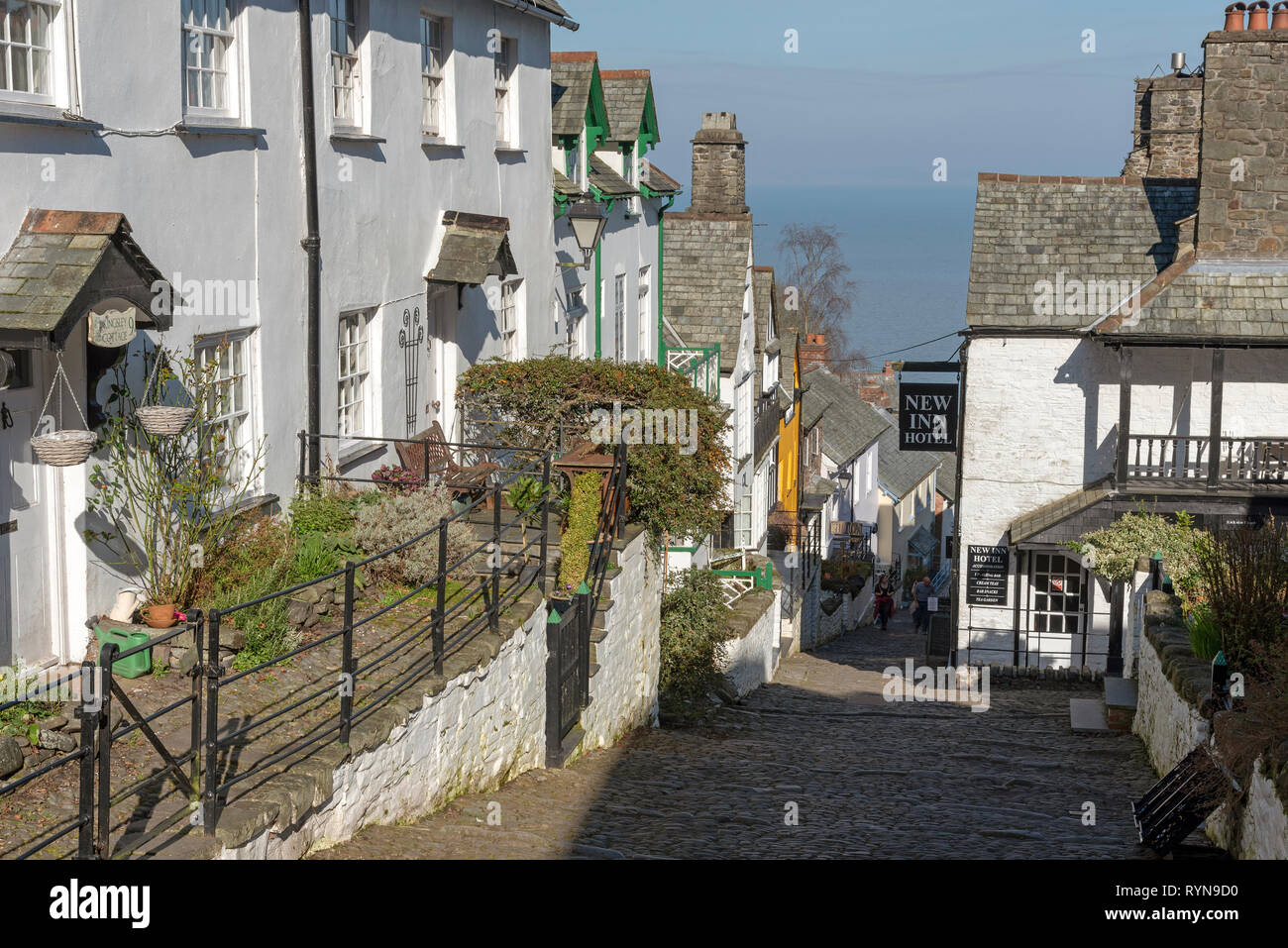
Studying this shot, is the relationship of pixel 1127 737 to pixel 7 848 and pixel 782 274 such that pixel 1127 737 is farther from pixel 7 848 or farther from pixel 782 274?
pixel 782 274

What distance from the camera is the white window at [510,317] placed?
17500 mm

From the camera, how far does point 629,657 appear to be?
13836 millimetres

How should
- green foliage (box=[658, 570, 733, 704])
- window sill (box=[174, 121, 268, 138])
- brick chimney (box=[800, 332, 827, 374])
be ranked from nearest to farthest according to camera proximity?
window sill (box=[174, 121, 268, 138]) < green foliage (box=[658, 570, 733, 704]) < brick chimney (box=[800, 332, 827, 374])

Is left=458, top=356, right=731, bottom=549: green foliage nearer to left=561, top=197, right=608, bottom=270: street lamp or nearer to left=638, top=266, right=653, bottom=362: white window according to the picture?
left=561, top=197, right=608, bottom=270: street lamp

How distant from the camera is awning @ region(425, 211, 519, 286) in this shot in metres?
14.8

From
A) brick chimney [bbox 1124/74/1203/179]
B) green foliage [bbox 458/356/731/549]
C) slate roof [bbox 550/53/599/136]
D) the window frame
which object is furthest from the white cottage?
brick chimney [bbox 1124/74/1203/179]

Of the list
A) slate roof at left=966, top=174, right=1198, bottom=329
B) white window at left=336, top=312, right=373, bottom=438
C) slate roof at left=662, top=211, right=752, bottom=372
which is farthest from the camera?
slate roof at left=662, top=211, right=752, bottom=372

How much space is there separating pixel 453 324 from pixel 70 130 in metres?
7.22

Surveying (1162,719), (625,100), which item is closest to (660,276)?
(625,100)

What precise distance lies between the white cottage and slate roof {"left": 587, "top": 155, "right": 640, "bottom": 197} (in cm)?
299

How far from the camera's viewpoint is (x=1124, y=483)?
66.0ft

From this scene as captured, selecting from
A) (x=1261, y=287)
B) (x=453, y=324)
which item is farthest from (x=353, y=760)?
(x=1261, y=287)

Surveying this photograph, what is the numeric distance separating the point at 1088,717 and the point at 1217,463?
6.59 meters
